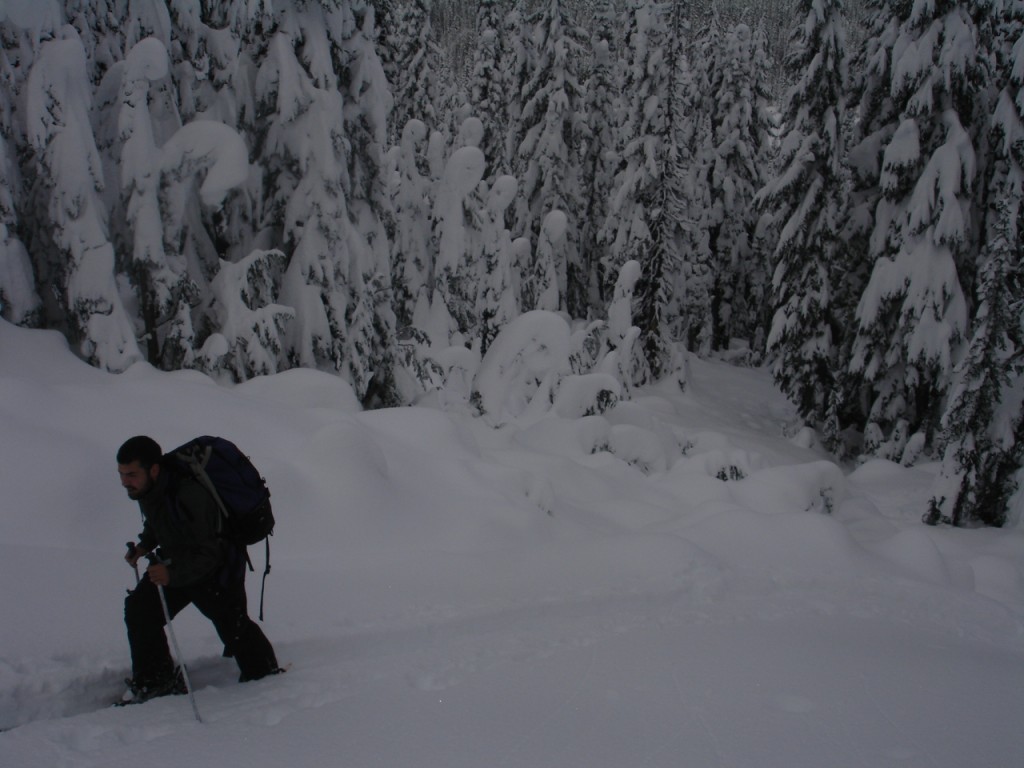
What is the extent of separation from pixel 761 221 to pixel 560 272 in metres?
10.4

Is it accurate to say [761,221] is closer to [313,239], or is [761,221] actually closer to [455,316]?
[455,316]

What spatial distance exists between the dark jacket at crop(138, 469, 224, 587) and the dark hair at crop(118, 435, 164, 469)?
0.13 meters

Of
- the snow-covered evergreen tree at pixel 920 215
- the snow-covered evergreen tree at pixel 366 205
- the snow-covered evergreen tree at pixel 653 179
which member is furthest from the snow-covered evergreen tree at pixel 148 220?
the snow-covered evergreen tree at pixel 653 179

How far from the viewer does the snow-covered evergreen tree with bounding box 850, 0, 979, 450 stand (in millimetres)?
17234

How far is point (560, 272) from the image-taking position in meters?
31.5

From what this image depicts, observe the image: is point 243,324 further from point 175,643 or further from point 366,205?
point 175,643

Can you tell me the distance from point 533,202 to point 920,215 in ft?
55.0

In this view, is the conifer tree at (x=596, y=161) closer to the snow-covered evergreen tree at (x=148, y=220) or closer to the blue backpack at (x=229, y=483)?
the snow-covered evergreen tree at (x=148, y=220)

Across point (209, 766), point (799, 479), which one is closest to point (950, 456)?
point (799, 479)

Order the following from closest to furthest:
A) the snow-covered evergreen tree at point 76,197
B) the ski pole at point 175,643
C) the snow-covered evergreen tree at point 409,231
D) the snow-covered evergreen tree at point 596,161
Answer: the ski pole at point 175,643, the snow-covered evergreen tree at point 76,197, the snow-covered evergreen tree at point 409,231, the snow-covered evergreen tree at point 596,161

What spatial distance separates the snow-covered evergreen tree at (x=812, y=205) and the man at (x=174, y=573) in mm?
19550

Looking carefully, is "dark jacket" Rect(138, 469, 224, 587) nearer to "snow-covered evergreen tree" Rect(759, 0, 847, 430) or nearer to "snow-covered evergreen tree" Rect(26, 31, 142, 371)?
"snow-covered evergreen tree" Rect(26, 31, 142, 371)

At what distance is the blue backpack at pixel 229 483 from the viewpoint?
404 cm

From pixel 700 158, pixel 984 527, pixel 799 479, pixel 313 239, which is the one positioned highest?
pixel 700 158
